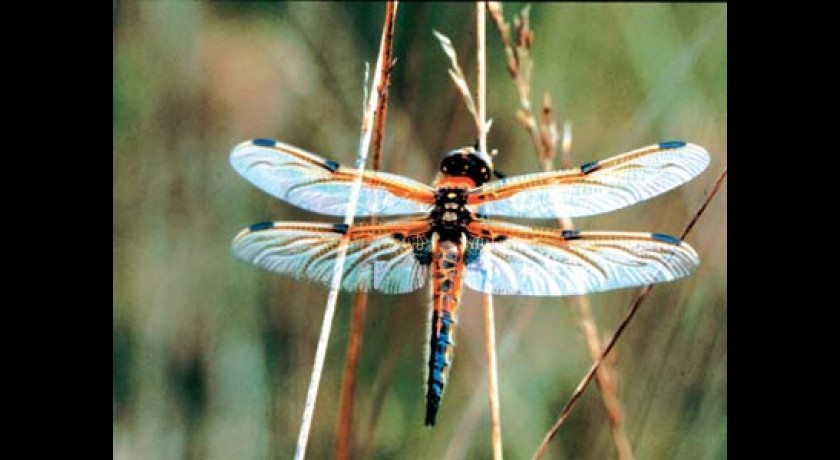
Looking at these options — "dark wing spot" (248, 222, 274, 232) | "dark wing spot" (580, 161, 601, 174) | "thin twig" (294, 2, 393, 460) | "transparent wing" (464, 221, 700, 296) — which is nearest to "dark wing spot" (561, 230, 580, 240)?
"transparent wing" (464, 221, 700, 296)

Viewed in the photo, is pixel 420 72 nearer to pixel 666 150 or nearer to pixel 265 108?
pixel 265 108

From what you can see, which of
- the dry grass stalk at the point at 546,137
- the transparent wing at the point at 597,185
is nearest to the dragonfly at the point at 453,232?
the transparent wing at the point at 597,185

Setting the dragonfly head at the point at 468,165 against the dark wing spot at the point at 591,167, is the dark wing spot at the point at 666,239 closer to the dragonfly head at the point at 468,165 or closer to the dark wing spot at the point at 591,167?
the dark wing spot at the point at 591,167

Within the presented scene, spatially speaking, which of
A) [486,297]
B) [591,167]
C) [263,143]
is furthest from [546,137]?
[263,143]

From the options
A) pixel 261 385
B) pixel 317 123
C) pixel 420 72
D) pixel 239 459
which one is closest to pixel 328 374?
pixel 261 385

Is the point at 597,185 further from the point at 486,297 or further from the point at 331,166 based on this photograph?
the point at 331,166
